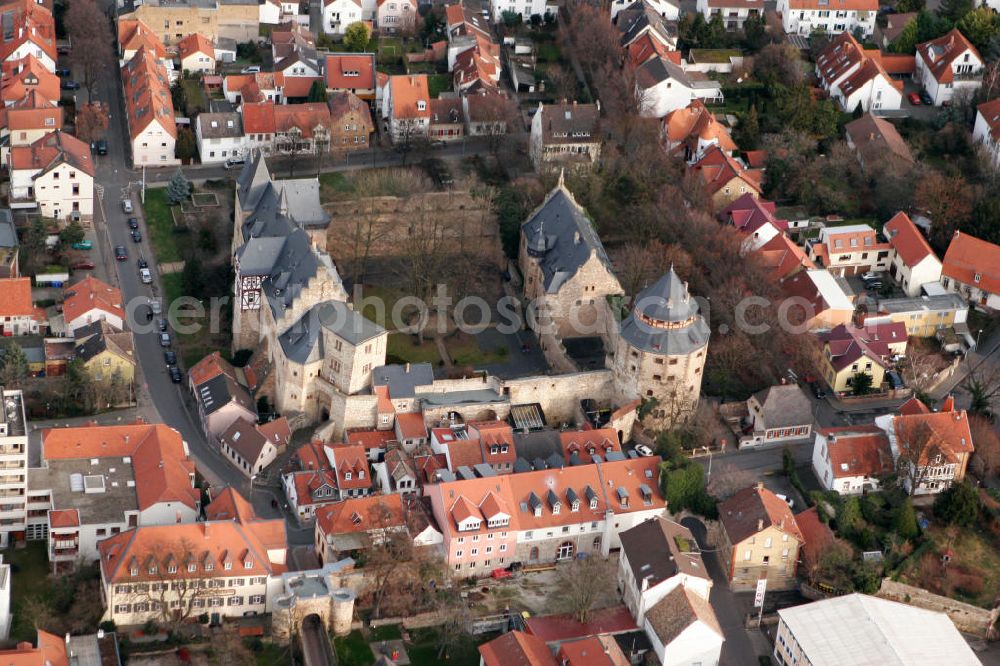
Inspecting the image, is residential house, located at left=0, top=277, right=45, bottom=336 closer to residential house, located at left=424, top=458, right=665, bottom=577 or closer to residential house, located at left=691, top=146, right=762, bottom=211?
residential house, located at left=424, top=458, right=665, bottom=577

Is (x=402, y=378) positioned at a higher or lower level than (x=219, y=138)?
lower

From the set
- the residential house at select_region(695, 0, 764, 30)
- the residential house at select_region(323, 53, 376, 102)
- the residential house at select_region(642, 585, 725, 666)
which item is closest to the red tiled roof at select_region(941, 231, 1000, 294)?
the residential house at select_region(695, 0, 764, 30)

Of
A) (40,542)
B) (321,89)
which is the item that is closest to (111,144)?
(321,89)

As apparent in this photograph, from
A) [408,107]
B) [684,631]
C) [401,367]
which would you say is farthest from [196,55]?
[684,631]

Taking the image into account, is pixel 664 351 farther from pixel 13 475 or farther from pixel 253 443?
pixel 13 475

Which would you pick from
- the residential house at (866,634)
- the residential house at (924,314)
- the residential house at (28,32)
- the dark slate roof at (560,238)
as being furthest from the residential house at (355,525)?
the residential house at (28,32)

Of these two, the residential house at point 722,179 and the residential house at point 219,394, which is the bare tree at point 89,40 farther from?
the residential house at point 722,179
